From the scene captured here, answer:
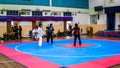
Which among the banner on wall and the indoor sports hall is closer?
the indoor sports hall

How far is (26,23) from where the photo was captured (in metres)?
27.5

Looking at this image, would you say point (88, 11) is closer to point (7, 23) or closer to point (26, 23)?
point (26, 23)

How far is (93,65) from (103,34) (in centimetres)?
1992

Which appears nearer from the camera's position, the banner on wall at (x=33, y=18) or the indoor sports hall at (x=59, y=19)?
the indoor sports hall at (x=59, y=19)

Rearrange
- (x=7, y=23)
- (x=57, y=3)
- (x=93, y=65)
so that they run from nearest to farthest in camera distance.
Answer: (x=93, y=65) → (x=7, y=23) → (x=57, y=3)

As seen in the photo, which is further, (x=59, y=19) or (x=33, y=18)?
(x=59, y=19)

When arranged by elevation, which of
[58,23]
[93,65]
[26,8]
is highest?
[26,8]

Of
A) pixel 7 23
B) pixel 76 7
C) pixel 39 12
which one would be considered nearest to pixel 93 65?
pixel 7 23

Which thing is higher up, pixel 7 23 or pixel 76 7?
pixel 76 7

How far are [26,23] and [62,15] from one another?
19.6ft

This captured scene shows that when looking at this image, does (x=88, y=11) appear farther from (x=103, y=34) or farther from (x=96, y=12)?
(x=103, y=34)

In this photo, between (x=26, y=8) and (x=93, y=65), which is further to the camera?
(x=26, y=8)

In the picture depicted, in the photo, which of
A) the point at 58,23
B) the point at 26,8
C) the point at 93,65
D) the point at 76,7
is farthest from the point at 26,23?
the point at 93,65

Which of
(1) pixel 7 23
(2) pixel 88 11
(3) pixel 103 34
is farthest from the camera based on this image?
(2) pixel 88 11
